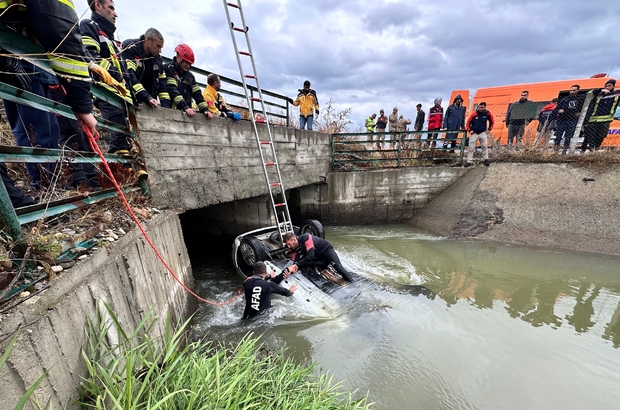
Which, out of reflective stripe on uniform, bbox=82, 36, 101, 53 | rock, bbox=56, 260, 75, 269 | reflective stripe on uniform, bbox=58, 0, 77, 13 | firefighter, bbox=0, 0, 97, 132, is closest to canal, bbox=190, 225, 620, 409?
rock, bbox=56, 260, 75, 269

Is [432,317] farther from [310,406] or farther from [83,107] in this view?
[83,107]

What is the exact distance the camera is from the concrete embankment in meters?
6.66

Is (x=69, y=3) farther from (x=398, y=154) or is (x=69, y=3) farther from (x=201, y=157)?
(x=398, y=154)

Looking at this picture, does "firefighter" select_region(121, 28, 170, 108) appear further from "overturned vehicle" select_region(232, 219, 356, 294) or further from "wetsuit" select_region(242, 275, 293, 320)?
"wetsuit" select_region(242, 275, 293, 320)

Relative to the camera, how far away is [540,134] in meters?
8.20

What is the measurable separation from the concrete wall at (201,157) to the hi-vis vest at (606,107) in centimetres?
822

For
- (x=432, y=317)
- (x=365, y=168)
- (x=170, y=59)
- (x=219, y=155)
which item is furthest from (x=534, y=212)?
(x=170, y=59)

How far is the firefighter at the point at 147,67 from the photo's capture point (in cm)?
373

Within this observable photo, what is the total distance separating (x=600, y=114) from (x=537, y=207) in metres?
3.06

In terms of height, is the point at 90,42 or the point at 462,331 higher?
the point at 90,42

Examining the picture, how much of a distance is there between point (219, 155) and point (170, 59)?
1.83 meters

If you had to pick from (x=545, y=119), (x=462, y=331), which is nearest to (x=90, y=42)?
(x=462, y=331)

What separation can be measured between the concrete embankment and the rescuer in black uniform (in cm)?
490

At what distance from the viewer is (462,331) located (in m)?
3.76
